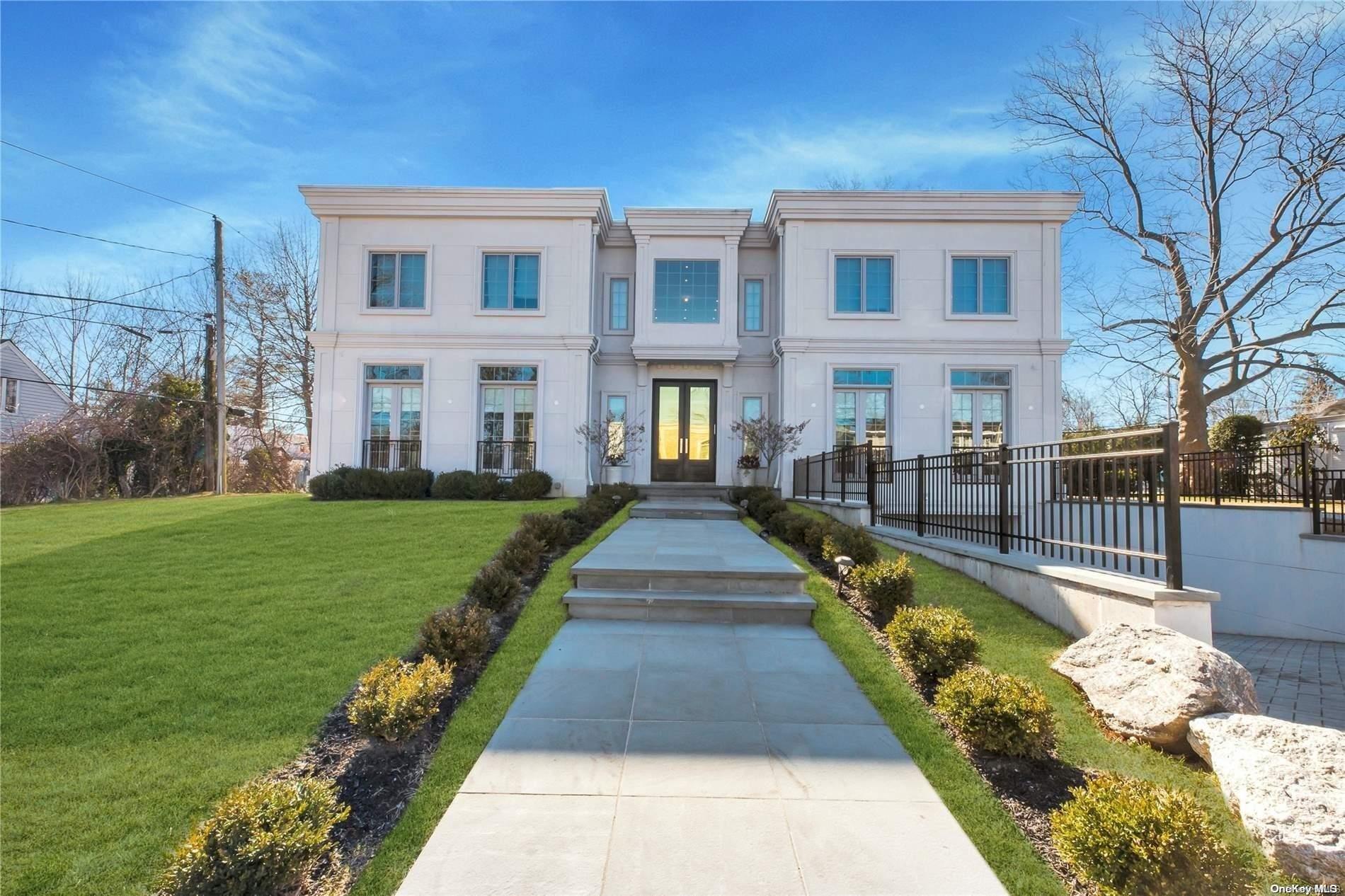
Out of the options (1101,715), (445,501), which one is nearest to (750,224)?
(445,501)

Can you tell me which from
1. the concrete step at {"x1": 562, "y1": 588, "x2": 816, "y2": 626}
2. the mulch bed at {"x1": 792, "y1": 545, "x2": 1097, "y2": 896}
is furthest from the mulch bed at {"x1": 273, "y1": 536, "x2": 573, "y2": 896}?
the mulch bed at {"x1": 792, "y1": 545, "x2": 1097, "y2": 896}

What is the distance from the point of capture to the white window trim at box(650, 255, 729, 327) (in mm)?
14195

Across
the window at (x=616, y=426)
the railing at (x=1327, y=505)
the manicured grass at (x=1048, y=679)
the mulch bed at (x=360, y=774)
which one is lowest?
the mulch bed at (x=360, y=774)

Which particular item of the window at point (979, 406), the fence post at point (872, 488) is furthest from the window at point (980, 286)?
the fence post at point (872, 488)

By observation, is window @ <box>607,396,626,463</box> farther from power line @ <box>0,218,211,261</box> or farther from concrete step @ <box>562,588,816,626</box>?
power line @ <box>0,218,211,261</box>

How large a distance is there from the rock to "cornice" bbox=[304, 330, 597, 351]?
11568 mm

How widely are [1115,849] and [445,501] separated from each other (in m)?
11.5

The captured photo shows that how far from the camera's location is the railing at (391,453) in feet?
44.8

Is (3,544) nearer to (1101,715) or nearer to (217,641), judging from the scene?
(217,641)

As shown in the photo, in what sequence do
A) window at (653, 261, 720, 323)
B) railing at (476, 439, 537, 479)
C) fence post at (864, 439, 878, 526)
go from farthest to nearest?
window at (653, 261, 720, 323), railing at (476, 439, 537, 479), fence post at (864, 439, 878, 526)

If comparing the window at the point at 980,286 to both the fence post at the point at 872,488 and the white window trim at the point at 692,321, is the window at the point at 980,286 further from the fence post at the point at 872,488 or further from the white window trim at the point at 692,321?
the fence post at the point at 872,488

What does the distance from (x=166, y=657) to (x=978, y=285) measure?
15.2 m

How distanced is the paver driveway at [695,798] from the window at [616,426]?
1036 centimetres

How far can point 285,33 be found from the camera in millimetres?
9016
